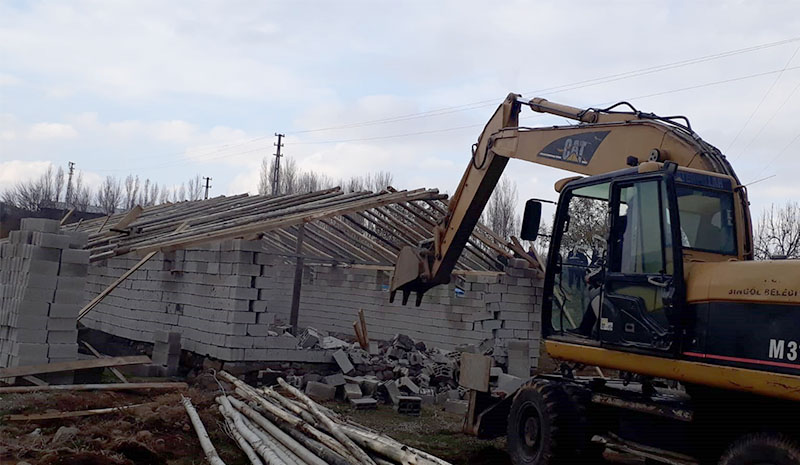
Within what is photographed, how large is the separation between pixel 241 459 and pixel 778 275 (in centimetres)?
542

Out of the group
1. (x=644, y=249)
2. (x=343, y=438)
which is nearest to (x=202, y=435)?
(x=343, y=438)

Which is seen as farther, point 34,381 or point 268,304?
point 268,304

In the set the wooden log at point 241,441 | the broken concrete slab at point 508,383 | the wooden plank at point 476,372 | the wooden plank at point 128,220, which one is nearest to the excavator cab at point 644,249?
the wooden plank at point 476,372

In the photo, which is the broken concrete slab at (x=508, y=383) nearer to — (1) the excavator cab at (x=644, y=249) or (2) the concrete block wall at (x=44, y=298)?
(1) the excavator cab at (x=644, y=249)

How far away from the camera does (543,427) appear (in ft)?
22.1

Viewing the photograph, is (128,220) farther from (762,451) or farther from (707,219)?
(762,451)

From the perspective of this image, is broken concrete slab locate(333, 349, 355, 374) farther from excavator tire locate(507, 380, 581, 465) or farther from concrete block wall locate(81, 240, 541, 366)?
excavator tire locate(507, 380, 581, 465)

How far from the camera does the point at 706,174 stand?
6141mm

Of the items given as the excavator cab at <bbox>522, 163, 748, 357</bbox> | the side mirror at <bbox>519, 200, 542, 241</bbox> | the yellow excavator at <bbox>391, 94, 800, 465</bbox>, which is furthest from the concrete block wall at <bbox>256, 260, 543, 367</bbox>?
the excavator cab at <bbox>522, 163, 748, 357</bbox>

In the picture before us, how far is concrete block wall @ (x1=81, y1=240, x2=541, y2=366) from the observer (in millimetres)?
12547

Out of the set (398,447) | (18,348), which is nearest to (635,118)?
(398,447)

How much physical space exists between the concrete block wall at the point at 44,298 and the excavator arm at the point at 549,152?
5034 millimetres

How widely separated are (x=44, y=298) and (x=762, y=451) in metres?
9.93

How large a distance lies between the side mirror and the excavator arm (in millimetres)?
687
